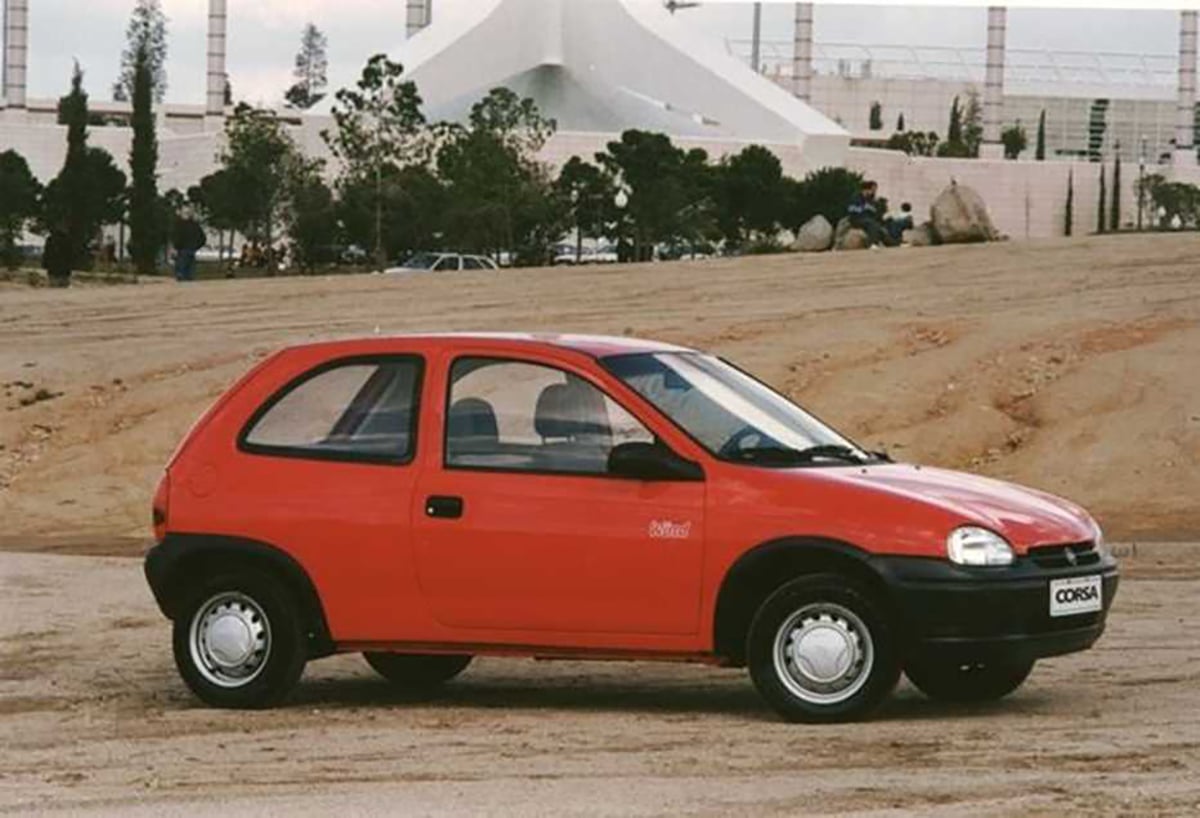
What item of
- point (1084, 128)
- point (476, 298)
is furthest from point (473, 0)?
point (476, 298)

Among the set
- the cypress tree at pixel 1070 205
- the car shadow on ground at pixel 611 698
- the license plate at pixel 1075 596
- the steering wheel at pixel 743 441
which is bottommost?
the car shadow on ground at pixel 611 698

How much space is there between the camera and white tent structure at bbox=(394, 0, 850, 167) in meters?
124

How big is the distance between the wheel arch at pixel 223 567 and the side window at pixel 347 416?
1.41 ft

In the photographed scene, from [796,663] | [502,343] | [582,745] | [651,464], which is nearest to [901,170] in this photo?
[502,343]

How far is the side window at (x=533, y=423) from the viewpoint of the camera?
1134cm

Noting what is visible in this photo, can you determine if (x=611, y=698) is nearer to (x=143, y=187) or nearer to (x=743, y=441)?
(x=743, y=441)

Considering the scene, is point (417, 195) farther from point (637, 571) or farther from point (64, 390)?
point (637, 571)

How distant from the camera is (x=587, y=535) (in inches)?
441

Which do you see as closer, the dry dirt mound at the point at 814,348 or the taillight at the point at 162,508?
the taillight at the point at 162,508

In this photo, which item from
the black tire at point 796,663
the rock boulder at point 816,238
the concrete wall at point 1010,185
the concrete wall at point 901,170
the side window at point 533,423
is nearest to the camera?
the black tire at point 796,663

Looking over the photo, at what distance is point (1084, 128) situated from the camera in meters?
155

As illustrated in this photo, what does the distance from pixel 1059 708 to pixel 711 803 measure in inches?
111

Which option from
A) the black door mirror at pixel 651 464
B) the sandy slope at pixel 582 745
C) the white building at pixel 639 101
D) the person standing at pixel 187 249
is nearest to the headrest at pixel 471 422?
the black door mirror at pixel 651 464

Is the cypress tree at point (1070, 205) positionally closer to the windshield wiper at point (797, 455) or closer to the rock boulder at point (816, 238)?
the rock boulder at point (816, 238)
